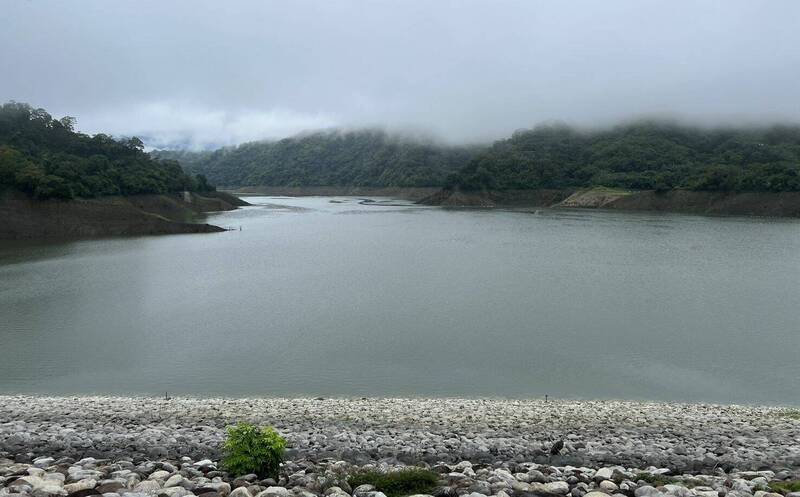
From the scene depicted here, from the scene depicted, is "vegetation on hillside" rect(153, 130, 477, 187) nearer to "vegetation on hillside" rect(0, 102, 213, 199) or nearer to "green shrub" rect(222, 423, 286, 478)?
"vegetation on hillside" rect(0, 102, 213, 199)

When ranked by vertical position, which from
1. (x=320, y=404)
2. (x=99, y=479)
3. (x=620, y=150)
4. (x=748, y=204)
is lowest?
(x=320, y=404)

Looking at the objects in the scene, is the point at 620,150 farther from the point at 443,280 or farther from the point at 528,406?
the point at 528,406

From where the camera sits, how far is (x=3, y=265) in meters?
33.6

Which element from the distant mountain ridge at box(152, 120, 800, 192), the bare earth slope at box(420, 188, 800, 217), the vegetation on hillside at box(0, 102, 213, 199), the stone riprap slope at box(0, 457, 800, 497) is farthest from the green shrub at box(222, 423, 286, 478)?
the distant mountain ridge at box(152, 120, 800, 192)

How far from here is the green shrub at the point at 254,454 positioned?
733cm

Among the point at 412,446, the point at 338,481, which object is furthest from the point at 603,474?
the point at 338,481

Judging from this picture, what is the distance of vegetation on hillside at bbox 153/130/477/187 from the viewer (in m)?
144

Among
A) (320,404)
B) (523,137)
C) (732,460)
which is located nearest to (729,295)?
(732,460)

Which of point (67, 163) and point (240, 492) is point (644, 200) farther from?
point (240, 492)

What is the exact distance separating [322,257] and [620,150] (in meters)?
89.7

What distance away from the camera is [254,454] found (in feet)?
24.1

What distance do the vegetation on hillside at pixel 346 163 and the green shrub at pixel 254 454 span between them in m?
124

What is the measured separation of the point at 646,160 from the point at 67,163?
91.8 metres

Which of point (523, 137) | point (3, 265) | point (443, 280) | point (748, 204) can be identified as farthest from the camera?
point (523, 137)
